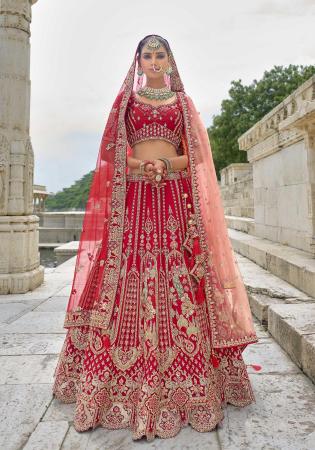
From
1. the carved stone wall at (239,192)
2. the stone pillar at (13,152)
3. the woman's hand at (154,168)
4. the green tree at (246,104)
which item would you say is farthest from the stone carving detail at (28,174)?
the green tree at (246,104)

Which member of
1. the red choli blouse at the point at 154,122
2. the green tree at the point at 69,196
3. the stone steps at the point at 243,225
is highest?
the green tree at the point at 69,196

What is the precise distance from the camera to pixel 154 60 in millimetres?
1952

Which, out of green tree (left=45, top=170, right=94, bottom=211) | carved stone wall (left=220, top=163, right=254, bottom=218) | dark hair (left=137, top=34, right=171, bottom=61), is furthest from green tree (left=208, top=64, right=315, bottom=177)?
green tree (left=45, top=170, right=94, bottom=211)

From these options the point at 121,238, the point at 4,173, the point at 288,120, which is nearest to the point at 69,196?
the point at 4,173

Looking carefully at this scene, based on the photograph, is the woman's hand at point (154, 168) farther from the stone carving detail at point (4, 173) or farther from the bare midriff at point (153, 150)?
the stone carving detail at point (4, 173)

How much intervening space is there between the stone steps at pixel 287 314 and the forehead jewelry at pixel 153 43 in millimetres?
1998

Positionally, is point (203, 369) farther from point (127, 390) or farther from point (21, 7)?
point (21, 7)

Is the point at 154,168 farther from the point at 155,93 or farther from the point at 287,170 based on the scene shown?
the point at 287,170

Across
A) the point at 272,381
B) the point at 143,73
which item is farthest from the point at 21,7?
the point at 272,381

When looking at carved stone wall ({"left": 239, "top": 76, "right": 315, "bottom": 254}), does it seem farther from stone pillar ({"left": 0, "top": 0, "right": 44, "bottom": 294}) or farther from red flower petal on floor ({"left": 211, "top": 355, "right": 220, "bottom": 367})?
stone pillar ({"left": 0, "top": 0, "right": 44, "bottom": 294})

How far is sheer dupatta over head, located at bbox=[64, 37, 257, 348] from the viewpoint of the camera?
177 centimetres

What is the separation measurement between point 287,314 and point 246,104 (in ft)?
82.2

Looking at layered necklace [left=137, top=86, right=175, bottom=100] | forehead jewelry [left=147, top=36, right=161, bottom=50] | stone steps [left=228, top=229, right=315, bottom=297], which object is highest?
forehead jewelry [left=147, top=36, right=161, bottom=50]

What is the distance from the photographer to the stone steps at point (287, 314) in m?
2.17
